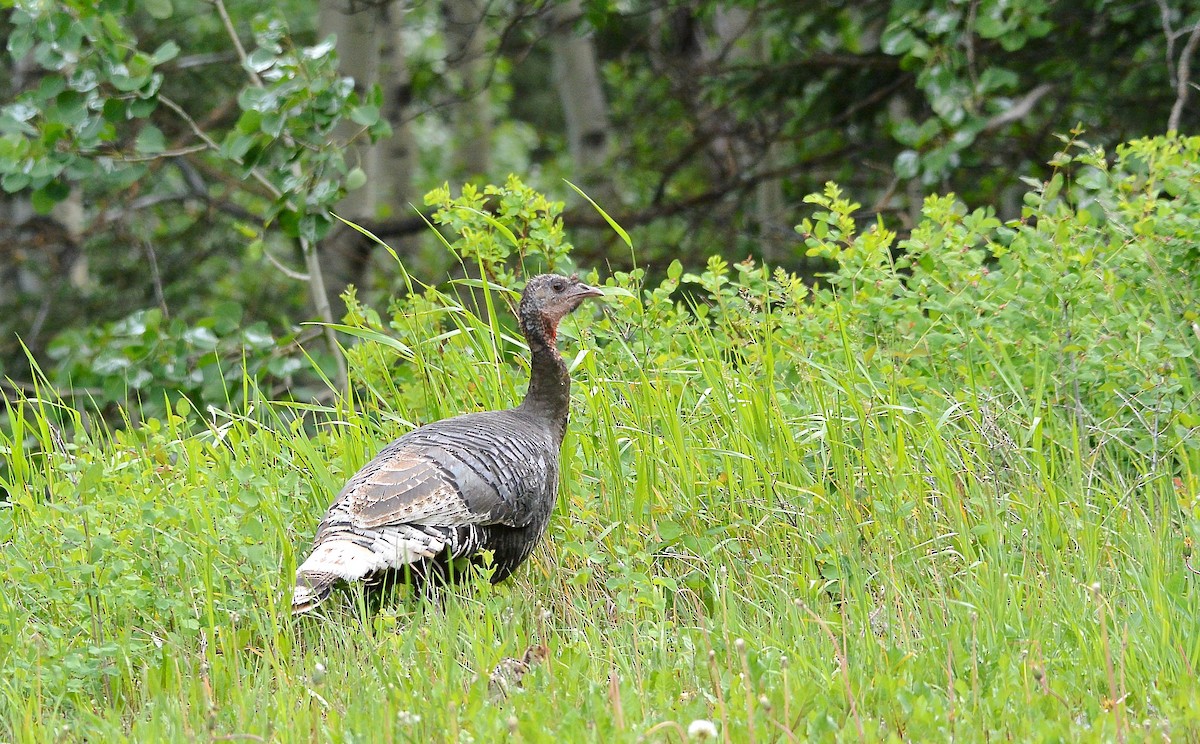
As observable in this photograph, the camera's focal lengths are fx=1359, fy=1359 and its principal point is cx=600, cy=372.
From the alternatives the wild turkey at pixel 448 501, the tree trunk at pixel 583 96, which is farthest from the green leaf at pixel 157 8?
the tree trunk at pixel 583 96

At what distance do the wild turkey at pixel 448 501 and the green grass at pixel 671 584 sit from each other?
156 millimetres

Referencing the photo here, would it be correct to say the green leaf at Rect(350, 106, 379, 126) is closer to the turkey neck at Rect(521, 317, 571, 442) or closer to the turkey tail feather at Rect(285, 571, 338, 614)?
the turkey neck at Rect(521, 317, 571, 442)

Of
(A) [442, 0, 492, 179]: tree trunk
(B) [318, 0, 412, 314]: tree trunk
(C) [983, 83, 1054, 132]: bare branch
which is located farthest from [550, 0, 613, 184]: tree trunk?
(C) [983, 83, 1054, 132]: bare branch

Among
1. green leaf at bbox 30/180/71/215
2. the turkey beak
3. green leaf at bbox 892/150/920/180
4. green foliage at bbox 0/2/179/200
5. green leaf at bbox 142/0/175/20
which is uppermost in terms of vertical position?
green leaf at bbox 142/0/175/20

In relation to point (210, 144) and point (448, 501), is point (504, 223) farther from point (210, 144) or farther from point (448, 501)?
point (210, 144)

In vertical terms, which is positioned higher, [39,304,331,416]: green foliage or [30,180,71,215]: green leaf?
[30,180,71,215]: green leaf

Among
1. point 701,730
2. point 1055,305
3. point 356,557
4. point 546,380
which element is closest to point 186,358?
point 546,380

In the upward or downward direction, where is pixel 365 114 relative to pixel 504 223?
upward

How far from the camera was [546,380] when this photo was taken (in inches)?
192

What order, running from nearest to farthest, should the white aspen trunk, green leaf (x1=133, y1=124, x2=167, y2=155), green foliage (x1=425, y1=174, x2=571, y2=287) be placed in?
green foliage (x1=425, y1=174, x2=571, y2=287), green leaf (x1=133, y1=124, x2=167, y2=155), the white aspen trunk

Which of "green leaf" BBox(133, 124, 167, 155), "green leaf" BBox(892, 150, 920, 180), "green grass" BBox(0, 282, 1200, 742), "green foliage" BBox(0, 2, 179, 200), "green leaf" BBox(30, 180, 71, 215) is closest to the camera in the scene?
"green grass" BBox(0, 282, 1200, 742)

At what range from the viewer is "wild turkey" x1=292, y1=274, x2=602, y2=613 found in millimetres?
4074

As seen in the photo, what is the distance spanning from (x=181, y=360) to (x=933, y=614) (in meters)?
4.51

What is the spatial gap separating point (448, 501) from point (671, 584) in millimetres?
742
